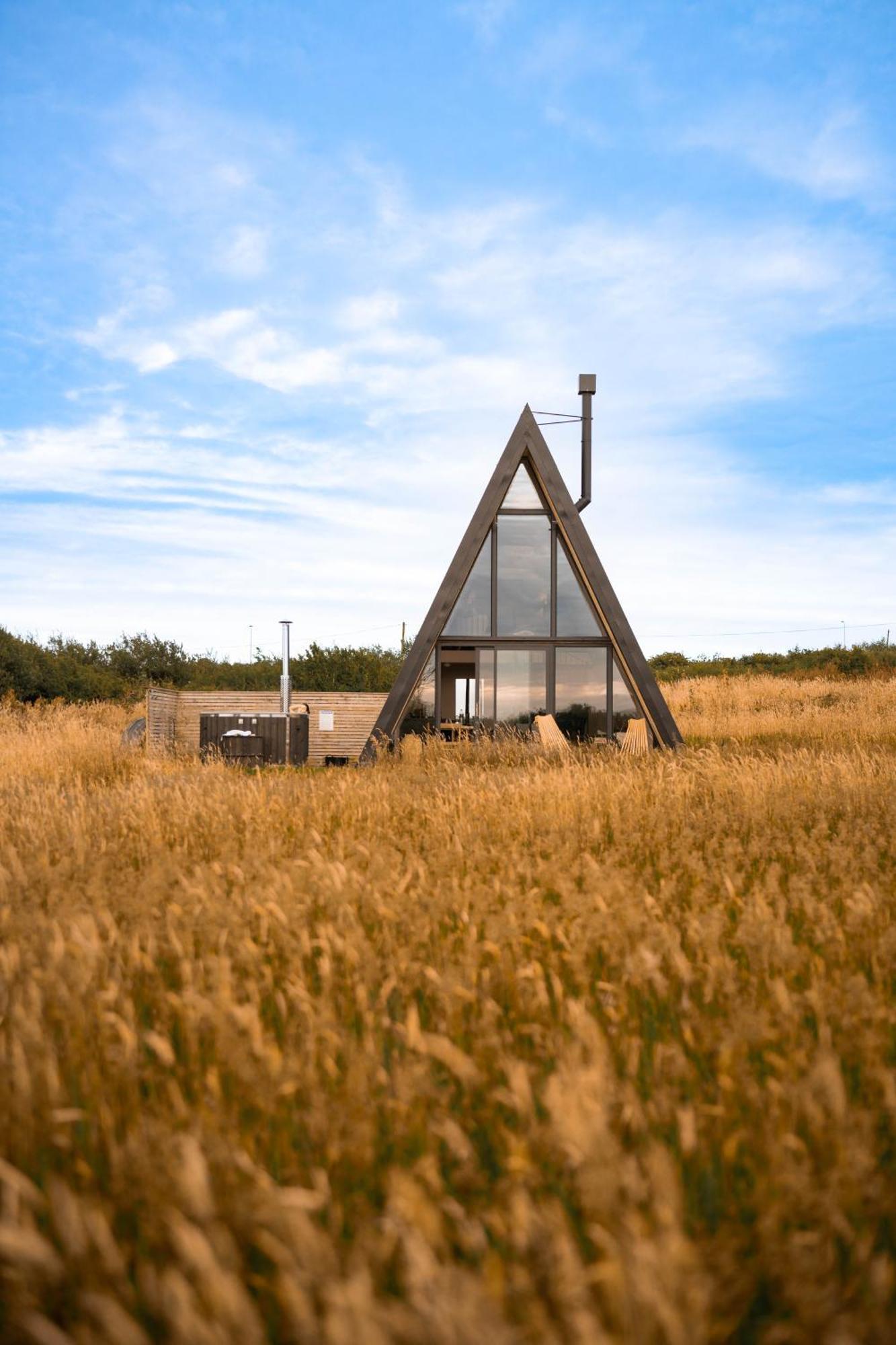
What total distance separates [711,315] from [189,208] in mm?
11320

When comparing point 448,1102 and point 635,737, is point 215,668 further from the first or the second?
point 448,1102

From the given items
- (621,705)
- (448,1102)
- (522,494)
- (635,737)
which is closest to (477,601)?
(522,494)

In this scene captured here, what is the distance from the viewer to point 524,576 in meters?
15.7

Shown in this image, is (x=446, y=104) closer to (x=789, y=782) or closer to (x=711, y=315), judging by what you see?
(x=711, y=315)

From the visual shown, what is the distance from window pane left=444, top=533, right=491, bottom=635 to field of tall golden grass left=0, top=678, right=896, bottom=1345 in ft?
33.6

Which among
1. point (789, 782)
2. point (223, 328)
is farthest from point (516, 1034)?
point (223, 328)

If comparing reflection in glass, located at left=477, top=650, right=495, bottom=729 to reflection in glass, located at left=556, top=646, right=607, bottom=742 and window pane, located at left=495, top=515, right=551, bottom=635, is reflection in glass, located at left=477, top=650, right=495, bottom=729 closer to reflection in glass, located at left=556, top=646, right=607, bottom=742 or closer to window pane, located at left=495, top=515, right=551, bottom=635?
window pane, located at left=495, top=515, right=551, bottom=635

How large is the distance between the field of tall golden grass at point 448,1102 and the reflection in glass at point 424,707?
9816mm

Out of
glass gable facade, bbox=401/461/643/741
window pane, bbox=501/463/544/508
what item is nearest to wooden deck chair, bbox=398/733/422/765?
glass gable facade, bbox=401/461/643/741

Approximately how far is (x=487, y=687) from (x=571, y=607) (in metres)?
2.27

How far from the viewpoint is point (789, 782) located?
341 inches

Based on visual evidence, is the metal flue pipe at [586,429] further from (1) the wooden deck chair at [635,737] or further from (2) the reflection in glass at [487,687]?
(1) the wooden deck chair at [635,737]

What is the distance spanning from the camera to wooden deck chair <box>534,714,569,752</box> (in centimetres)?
1446

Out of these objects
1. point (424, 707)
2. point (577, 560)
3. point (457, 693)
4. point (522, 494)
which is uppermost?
point (522, 494)
